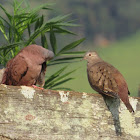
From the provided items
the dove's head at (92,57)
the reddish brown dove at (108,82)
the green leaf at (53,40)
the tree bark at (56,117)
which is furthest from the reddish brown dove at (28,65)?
the green leaf at (53,40)

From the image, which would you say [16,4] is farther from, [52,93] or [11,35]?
[52,93]

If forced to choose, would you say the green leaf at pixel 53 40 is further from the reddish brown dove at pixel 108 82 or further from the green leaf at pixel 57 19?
the reddish brown dove at pixel 108 82

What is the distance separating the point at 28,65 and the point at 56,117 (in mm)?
992

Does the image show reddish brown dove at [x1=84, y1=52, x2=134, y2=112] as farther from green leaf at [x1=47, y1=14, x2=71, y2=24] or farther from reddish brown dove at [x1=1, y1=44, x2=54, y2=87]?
green leaf at [x1=47, y1=14, x2=71, y2=24]

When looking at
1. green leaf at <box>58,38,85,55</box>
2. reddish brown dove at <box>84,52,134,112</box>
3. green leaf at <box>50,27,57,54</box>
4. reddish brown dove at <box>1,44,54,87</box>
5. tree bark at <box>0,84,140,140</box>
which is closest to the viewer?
tree bark at <box>0,84,140,140</box>

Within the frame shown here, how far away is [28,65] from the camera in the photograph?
404cm

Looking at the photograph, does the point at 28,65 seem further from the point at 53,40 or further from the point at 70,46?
the point at 70,46

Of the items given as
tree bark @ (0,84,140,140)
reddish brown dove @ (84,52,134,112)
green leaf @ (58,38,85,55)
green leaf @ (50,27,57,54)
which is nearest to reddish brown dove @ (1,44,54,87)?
reddish brown dove @ (84,52,134,112)

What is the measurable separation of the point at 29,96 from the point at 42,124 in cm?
28

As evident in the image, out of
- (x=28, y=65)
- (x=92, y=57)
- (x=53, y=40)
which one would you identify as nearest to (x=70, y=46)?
(x=53, y=40)

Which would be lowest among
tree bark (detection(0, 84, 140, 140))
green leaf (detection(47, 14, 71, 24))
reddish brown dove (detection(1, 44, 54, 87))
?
tree bark (detection(0, 84, 140, 140))

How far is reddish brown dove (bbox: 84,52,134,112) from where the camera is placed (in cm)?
349

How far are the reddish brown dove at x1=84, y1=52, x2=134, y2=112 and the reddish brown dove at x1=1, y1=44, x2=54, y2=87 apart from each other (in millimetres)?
542

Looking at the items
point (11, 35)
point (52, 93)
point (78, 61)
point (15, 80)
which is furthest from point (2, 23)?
point (52, 93)
